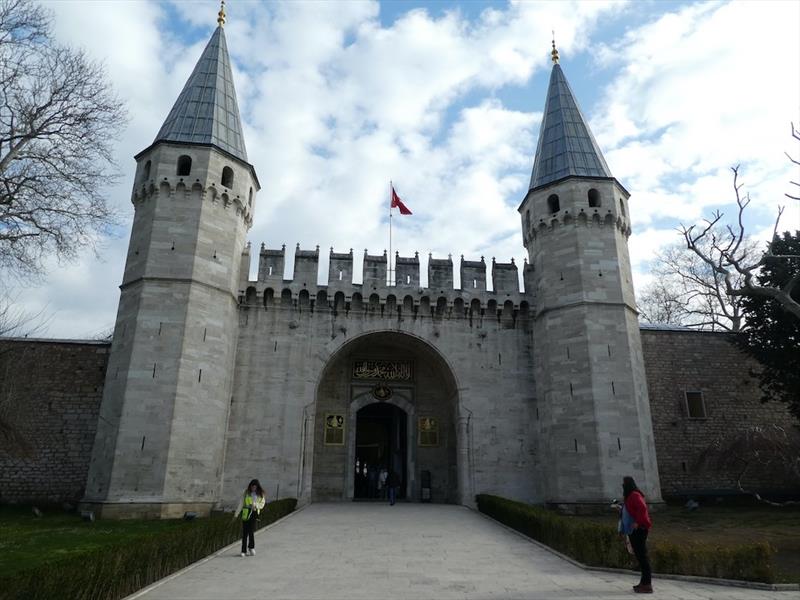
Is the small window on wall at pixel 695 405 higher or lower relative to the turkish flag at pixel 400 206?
lower

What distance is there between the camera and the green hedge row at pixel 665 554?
8.17 m

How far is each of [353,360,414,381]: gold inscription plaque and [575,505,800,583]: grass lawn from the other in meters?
9.30

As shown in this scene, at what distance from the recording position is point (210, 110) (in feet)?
69.0

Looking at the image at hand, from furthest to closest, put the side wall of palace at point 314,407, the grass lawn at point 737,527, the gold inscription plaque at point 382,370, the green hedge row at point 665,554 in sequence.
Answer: the gold inscription plaque at point 382,370 < the side wall of palace at point 314,407 < the grass lawn at point 737,527 < the green hedge row at point 665,554

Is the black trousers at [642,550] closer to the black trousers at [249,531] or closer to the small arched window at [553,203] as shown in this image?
the black trousers at [249,531]

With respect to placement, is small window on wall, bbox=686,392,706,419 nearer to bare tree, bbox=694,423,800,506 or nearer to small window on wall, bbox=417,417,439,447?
bare tree, bbox=694,423,800,506

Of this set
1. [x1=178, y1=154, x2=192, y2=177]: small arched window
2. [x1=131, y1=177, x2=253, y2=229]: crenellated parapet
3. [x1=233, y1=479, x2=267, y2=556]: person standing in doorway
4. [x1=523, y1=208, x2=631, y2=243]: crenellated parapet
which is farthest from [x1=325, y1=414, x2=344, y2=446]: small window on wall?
[x1=233, y1=479, x2=267, y2=556]: person standing in doorway

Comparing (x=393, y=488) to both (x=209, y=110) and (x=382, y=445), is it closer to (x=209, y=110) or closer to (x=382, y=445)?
(x=382, y=445)

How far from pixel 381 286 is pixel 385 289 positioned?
204mm

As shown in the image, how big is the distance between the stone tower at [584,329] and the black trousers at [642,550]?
33.5 feet

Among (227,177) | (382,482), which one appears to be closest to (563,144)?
(227,177)

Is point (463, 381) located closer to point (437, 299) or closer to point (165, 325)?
point (437, 299)

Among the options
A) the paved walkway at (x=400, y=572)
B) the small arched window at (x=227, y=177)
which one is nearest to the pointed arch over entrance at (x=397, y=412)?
the small arched window at (x=227, y=177)

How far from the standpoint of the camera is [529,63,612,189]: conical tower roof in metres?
21.8
